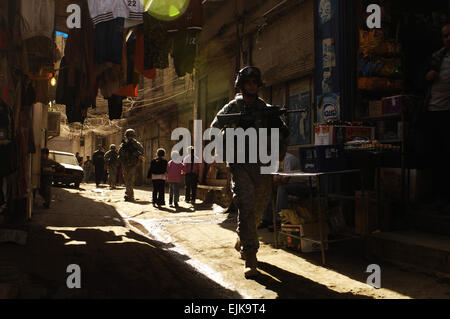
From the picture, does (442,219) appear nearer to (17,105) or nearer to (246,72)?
(246,72)

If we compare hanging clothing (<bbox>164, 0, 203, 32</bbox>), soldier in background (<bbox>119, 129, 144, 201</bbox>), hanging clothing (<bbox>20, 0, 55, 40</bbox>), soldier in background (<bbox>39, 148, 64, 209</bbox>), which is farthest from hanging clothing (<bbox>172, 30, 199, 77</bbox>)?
soldier in background (<bbox>119, 129, 144, 201</bbox>)

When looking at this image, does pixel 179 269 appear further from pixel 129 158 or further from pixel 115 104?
pixel 129 158

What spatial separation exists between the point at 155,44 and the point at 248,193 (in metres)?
3.53

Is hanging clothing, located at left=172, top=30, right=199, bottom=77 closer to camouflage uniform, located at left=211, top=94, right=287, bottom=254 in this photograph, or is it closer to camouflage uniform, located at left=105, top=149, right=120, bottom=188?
camouflage uniform, located at left=211, top=94, right=287, bottom=254

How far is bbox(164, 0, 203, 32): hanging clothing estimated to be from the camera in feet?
21.5

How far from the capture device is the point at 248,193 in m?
4.36

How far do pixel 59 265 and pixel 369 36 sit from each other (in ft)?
19.1

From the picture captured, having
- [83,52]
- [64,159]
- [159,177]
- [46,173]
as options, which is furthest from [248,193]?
[64,159]

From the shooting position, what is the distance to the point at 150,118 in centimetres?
2458

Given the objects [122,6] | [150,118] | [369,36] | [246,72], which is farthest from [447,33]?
[150,118]

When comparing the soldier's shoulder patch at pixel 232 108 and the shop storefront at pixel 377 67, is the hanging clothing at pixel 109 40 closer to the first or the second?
the soldier's shoulder patch at pixel 232 108

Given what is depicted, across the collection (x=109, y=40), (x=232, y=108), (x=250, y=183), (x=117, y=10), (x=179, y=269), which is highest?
(x=117, y=10)

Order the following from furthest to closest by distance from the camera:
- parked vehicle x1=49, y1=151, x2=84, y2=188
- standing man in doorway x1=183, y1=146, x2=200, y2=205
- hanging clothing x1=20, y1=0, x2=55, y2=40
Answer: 1. parked vehicle x1=49, y1=151, x2=84, y2=188
2. standing man in doorway x1=183, y1=146, x2=200, y2=205
3. hanging clothing x1=20, y1=0, x2=55, y2=40

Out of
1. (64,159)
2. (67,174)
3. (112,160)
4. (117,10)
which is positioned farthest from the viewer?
(64,159)
